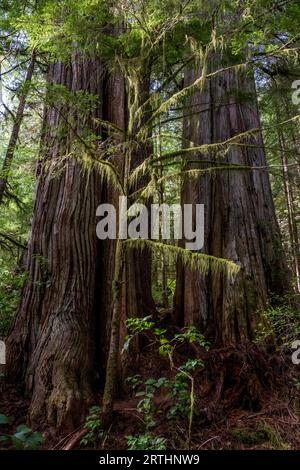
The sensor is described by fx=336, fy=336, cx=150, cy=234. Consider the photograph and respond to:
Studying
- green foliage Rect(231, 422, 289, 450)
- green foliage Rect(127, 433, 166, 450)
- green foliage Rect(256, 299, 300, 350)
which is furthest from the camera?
green foliage Rect(256, 299, 300, 350)

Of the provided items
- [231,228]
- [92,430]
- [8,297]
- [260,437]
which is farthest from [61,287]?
[260,437]

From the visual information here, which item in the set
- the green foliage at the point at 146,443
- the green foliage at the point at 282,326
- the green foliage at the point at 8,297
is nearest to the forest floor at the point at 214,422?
the green foliage at the point at 146,443

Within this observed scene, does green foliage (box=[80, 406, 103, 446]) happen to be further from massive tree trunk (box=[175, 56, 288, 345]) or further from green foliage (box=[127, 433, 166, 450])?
massive tree trunk (box=[175, 56, 288, 345])

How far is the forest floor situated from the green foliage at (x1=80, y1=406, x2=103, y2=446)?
36 mm

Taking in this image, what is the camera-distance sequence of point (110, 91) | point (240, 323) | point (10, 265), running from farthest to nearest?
1. point (10, 265)
2. point (110, 91)
3. point (240, 323)

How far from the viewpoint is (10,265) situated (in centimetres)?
738

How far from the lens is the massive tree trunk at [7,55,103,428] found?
12.2ft

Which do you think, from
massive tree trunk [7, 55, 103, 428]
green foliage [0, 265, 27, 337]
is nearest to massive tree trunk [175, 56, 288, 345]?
massive tree trunk [7, 55, 103, 428]

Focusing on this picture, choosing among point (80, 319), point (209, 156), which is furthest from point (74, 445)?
point (209, 156)

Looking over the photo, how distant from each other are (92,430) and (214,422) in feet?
4.07

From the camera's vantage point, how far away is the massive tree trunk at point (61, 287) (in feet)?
12.2

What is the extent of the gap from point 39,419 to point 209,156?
13.9 feet

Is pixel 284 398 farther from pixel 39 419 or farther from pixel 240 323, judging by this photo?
pixel 39 419

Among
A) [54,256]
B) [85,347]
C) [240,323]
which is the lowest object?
[85,347]
